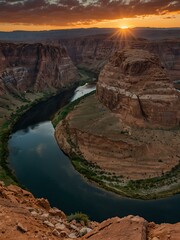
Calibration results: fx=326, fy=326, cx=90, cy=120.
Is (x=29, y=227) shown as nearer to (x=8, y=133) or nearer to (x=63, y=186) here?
(x=63, y=186)

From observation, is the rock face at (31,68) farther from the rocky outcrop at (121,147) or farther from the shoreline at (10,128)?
the rocky outcrop at (121,147)

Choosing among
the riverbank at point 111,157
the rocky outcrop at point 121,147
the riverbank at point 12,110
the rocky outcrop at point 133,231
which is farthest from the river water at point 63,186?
the rocky outcrop at point 133,231

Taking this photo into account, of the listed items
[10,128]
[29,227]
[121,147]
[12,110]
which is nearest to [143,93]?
[121,147]

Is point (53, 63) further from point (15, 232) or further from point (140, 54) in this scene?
point (15, 232)

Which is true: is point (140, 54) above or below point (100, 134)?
above

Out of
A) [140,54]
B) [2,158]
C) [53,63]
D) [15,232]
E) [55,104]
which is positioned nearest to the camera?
[15,232]

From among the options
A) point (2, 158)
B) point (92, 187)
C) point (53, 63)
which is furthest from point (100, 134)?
point (53, 63)

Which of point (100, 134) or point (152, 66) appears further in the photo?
point (152, 66)
